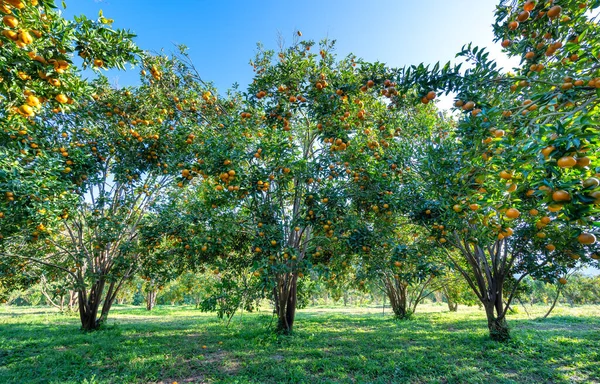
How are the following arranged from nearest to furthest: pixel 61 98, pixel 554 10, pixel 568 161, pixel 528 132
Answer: pixel 568 161 < pixel 554 10 < pixel 61 98 < pixel 528 132

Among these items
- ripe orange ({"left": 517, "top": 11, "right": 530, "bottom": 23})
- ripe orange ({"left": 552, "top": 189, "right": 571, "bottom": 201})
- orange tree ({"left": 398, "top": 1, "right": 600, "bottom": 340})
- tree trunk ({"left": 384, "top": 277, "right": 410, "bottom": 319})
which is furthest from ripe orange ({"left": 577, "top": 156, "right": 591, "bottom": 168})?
tree trunk ({"left": 384, "top": 277, "right": 410, "bottom": 319})

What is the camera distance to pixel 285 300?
6.95m

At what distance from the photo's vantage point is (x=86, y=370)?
180 inches

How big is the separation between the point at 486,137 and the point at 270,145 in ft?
11.2

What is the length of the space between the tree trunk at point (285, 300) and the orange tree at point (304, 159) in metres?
0.99

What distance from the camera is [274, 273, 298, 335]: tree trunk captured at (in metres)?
6.88

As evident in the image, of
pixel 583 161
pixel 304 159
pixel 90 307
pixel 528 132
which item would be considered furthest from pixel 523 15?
pixel 90 307

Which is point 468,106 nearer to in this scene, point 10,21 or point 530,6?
point 530,6

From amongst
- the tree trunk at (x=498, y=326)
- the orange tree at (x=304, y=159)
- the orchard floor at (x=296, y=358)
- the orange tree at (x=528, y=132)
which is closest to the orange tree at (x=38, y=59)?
the orange tree at (x=304, y=159)

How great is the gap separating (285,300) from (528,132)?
599 cm

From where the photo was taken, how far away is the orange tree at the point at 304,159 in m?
4.98

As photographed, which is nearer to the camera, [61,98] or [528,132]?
[61,98]

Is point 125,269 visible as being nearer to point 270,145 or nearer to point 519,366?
point 270,145

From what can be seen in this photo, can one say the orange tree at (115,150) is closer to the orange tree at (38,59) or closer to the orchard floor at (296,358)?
the orange tree at (38,59)
